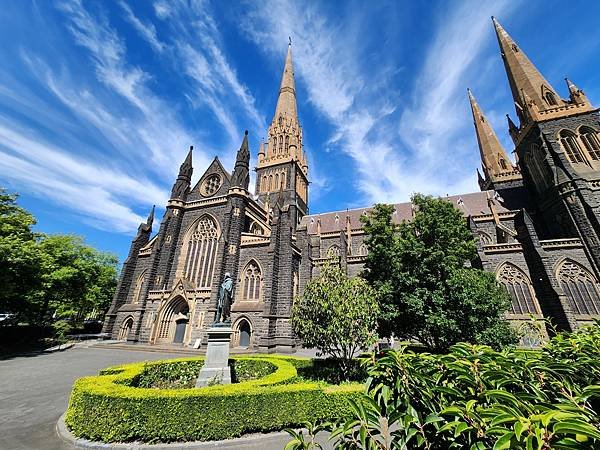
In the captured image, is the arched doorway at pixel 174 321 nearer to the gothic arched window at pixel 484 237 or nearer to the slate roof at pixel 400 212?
the slate roof at pixel 400 212

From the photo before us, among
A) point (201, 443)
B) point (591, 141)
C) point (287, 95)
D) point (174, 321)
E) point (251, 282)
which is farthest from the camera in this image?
point (287, 95)

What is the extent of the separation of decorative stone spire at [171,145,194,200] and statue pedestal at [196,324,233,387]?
20.4 metres

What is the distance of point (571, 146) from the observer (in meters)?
22.9

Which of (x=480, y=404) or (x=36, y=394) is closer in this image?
(x=480, y=404)

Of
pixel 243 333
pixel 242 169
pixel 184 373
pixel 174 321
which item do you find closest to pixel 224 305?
pixel 184 373

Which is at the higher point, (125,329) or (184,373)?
(125,329)

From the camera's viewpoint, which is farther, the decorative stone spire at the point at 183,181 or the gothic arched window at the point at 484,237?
the decorative stone spire at the point at 183,181

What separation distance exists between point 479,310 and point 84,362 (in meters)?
21.6

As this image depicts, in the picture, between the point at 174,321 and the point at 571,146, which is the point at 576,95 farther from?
the point at 174,321

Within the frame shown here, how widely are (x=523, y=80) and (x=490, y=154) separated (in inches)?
403

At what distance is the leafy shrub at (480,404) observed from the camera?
1.07 meters

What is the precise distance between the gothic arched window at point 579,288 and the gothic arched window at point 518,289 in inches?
76.0

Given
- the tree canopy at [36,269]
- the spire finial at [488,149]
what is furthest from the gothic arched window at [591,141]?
the tree canopy at [36,269]

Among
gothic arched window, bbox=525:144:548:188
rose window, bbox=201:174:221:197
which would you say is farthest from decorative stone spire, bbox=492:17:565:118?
rose window, bbox=201:174:221:197
